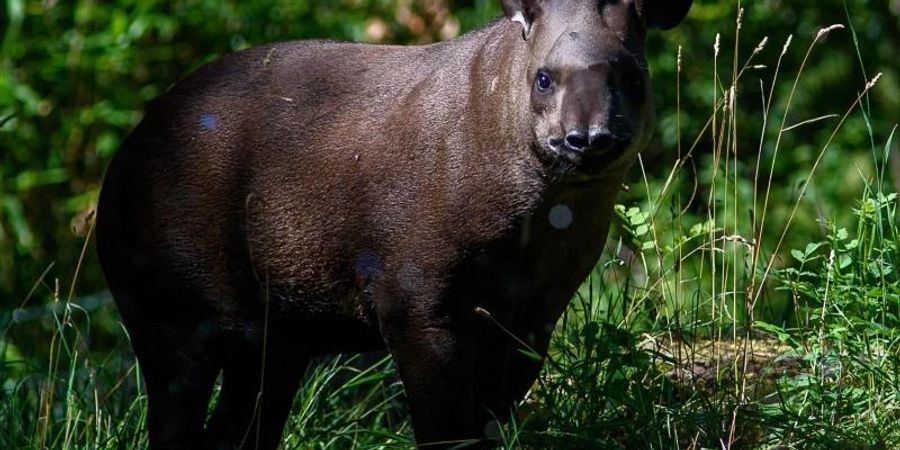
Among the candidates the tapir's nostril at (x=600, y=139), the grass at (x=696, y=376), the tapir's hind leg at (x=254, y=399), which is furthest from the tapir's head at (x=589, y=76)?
the tapir's hind leg at (x=254, y=399)

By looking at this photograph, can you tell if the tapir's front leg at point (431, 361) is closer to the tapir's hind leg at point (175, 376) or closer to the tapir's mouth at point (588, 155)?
the tapir's mouth at point (588, 155)

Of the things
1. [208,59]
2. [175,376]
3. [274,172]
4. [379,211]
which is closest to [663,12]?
[379,211]

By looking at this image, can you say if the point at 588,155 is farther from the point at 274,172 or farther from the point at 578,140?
the point at 274,172

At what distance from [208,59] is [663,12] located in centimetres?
458

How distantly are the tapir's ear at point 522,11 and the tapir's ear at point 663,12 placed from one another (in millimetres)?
277

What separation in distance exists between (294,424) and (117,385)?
60 cm

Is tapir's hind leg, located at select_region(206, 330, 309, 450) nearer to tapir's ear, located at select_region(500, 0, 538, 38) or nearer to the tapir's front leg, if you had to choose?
the tapir's front leg

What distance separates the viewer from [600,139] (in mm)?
3789

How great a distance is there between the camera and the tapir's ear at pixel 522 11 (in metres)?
4.13

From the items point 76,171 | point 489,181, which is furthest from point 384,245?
point 76,171

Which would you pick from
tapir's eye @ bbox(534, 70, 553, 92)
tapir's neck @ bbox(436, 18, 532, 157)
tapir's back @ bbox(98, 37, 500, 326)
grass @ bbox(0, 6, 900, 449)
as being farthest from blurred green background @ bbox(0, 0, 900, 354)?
tapir's eye @ bbox(534, 70, 553, 92)

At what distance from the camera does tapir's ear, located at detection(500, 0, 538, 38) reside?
13.5 feet

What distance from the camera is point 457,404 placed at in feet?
13.9

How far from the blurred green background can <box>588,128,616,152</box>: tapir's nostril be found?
4.39 metres
